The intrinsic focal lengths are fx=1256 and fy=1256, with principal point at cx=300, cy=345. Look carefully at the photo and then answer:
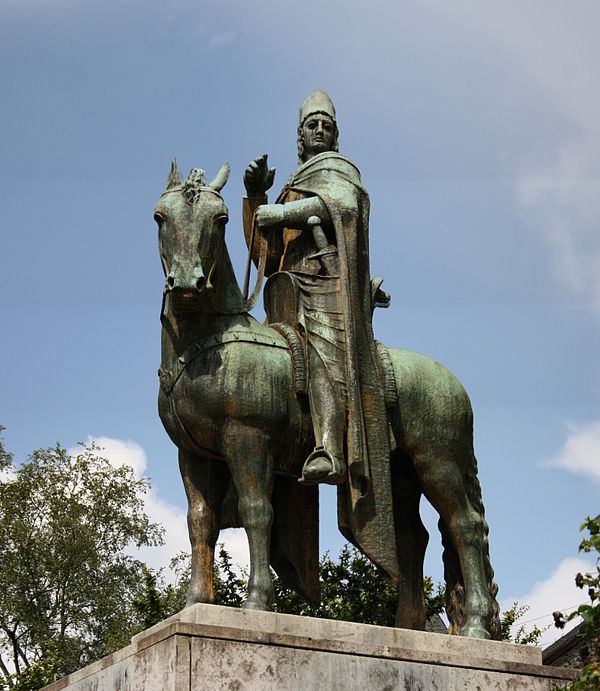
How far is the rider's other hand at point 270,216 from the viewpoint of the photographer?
1050cm

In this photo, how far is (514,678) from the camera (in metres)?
9.48

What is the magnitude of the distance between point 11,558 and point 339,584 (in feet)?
33.5

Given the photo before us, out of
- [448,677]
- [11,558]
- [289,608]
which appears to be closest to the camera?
[448,677]

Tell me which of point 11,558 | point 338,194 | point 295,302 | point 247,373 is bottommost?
point 247,373

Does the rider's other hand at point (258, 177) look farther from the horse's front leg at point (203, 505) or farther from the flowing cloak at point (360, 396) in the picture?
the horse's front leg at point (203, 505)

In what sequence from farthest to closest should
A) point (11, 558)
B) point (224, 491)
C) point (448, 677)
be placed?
point (11, 558)
point (224, 491)
point (448, 677)

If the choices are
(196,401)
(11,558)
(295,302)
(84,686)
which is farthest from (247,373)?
(11,558)

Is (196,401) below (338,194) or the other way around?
below

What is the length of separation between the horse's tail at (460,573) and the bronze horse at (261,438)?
0.04ft

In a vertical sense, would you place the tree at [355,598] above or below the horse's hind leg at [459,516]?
above

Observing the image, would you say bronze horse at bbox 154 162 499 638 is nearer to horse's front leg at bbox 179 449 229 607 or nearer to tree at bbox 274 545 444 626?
horse's front leg at bbox 179 449 229 607

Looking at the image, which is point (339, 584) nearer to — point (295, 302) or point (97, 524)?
point (97, 524)

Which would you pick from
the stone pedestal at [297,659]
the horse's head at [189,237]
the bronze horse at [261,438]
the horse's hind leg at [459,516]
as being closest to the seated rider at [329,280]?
the bronze horse at [261,438]

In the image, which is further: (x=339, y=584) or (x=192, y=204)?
(x=339, y=584)
